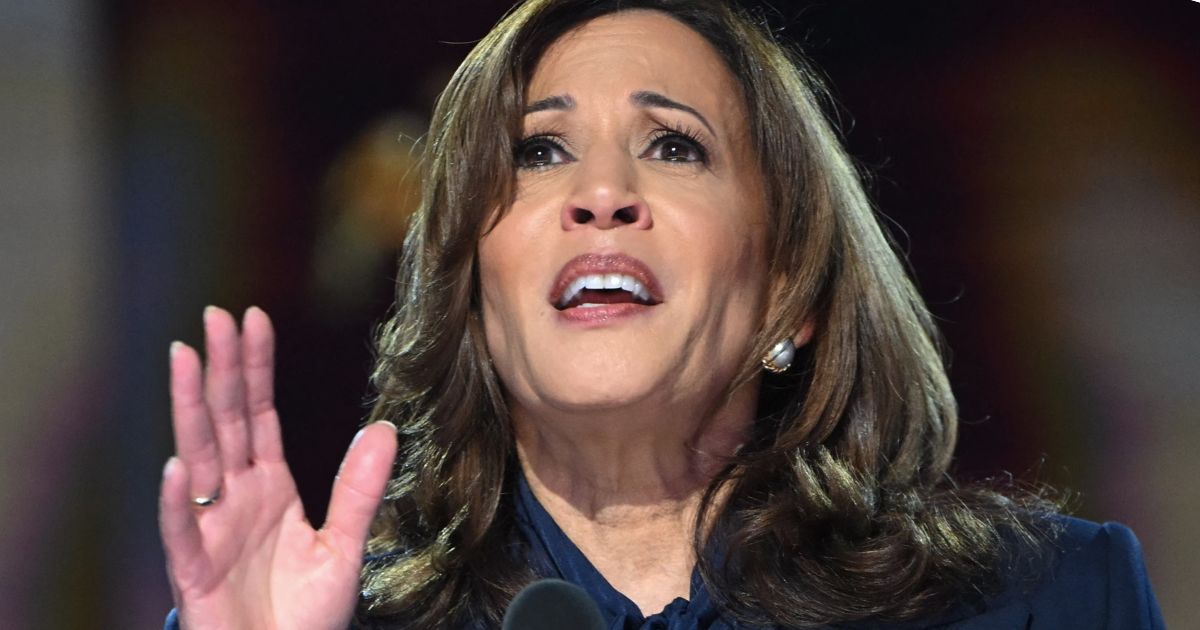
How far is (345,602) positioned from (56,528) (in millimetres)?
788

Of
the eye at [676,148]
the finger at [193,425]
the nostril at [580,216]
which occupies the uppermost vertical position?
the eye at [676,148]

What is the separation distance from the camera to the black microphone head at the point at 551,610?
1197mm

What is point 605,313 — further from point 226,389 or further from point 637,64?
point 226,389

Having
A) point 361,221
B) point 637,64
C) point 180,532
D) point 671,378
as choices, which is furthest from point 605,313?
point 361,221

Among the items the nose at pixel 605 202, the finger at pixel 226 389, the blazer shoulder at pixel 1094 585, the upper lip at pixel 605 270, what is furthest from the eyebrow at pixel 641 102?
the blazer shoulder at pixel 1094 585

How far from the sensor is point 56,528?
6.93ft

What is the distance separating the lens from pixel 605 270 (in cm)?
189

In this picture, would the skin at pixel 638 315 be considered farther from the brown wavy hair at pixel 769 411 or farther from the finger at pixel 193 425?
the finger at pixel 193 425

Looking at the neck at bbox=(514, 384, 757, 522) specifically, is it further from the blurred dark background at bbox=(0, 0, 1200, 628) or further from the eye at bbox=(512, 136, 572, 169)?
the blurred dark background at bbox=(0, 0, 1200, 628)

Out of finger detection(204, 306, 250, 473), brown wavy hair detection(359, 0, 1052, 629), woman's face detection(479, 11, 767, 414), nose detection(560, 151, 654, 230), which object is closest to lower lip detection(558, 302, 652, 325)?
woman's face detection(479, 11, 767, 414)

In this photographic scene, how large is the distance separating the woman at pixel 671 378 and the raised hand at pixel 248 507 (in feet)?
0.86

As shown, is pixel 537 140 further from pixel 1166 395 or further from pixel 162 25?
pixel 1166 395

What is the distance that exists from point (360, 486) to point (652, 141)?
2.53 feet

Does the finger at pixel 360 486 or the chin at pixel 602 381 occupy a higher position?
the chin at pixel 602 381
